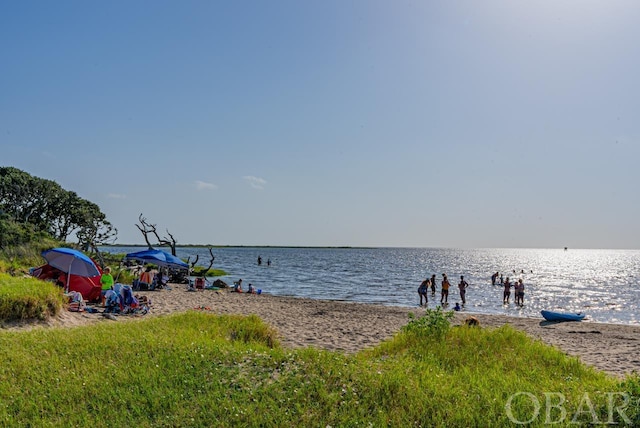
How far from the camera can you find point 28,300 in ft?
35.3

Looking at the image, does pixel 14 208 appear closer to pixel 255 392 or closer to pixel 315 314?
pixel 315 314

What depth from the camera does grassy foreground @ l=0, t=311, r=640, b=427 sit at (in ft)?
16.7

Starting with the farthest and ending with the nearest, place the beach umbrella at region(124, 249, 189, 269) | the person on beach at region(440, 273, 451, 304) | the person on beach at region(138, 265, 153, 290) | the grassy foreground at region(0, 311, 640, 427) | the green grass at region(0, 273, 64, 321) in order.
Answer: the person on beach at region(440, 273, 451, 304) < the person on beach at region(138, 265, 153, 290) < the beach umbrella at region(124, 249, 189, 269) < the green grass at region(0, 273, 64, 321) < the grassy foreground at region(0, 311, 640, 427)

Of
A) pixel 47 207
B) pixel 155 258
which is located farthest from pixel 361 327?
pixel 47 207

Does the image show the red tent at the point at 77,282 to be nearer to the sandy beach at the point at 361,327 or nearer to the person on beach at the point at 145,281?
the sandy beach at the point at 361,327

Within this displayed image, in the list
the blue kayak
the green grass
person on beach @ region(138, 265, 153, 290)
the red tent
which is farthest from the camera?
person on beach @ region(138, 265, 153, 290)

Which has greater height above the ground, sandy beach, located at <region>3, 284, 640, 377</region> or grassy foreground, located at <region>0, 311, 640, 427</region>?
grassy foreground, located at <region>0, 311, 640, 427</region>

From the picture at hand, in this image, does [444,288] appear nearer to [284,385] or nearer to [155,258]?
[155,258]

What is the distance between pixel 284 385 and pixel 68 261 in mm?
14089

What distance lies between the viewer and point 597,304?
32.3 meters

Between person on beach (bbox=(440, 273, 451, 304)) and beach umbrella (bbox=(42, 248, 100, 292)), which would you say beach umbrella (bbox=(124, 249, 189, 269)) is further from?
person on beach (bbox=(440, 273, 451, 304))

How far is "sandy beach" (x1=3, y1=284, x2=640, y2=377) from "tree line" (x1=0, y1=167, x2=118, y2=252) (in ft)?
86.3

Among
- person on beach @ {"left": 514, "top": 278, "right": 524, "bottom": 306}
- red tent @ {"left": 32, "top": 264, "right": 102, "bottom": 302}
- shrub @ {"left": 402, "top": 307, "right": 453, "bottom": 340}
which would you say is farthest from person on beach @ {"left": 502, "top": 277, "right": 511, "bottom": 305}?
red tent @ {"left": 32, "top": 264, "right": 102, "bottom": 302}

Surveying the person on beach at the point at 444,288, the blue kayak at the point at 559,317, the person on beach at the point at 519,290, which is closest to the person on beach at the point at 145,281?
the person on beach at the point at 444,288
